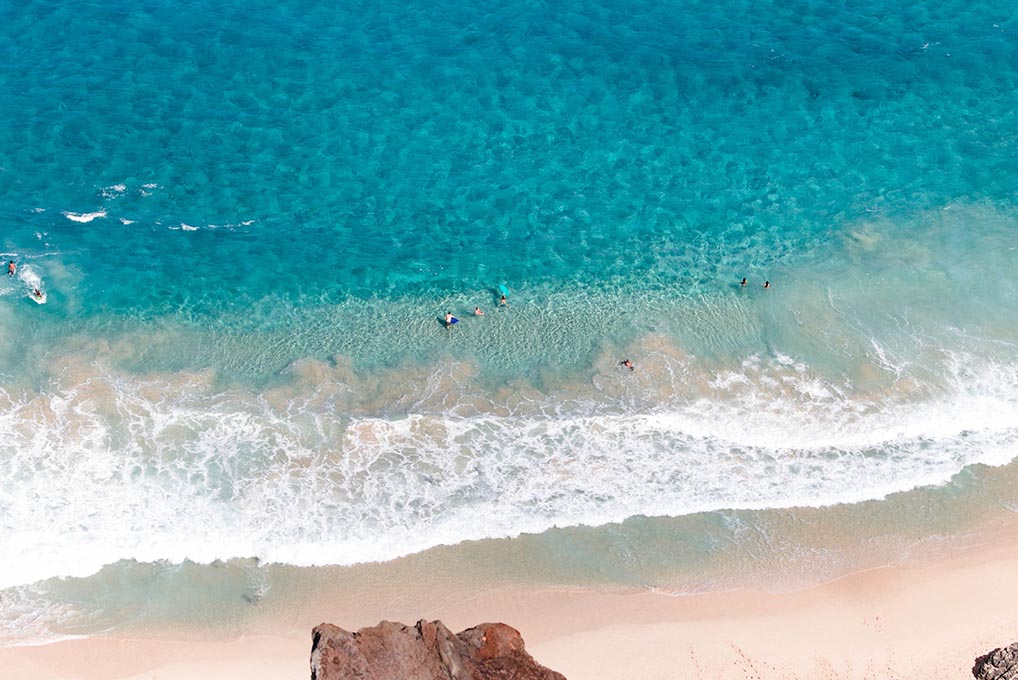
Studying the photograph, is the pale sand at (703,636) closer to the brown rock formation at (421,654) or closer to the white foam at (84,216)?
the brown rock formation at (421,654)

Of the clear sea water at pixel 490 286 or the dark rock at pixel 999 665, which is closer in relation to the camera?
the dark rock at pixel 999 665

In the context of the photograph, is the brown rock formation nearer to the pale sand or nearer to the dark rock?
the pale sand

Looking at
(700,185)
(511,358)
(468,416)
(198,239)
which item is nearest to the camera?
(468,416)

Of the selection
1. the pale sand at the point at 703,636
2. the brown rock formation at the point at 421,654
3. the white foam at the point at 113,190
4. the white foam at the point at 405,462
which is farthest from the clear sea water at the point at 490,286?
the brown rock formation at the point at 421,654

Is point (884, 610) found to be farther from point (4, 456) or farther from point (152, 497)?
point (4, 456)

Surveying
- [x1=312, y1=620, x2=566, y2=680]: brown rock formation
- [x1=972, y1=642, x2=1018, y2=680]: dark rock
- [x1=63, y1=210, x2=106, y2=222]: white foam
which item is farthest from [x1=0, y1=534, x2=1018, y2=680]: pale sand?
[x1=63, y1=210, x2=106, y2=222]: white foam

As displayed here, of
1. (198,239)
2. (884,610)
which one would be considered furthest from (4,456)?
(884,610)
